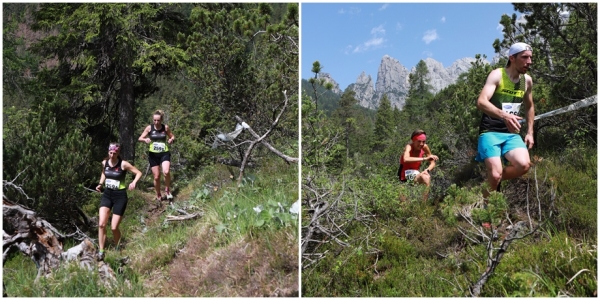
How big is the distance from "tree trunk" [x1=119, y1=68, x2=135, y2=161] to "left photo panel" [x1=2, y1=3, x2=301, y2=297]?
0.07 feet

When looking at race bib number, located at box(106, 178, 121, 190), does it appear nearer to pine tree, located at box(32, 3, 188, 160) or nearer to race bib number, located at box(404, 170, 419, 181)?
pine tree, located at box(32, 3, 188, 160)

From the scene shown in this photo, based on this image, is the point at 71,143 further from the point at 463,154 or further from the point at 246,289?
the point at 463,154

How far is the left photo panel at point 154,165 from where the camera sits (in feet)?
6.79

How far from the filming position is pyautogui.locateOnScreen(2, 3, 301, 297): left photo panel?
2070 mm

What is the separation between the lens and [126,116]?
6.43m

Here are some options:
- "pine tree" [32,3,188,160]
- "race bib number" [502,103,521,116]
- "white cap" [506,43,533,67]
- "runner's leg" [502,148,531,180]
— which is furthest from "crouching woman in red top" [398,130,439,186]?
"pine tree" [32,3,188,160]

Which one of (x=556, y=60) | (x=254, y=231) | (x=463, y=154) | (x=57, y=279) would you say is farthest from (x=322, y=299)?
(x=556, y=60)

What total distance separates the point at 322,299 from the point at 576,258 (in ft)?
3.77

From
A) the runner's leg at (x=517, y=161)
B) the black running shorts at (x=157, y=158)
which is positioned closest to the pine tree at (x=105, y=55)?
the black running shorts at (x=157, y=158)

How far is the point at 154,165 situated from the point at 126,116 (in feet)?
7.29

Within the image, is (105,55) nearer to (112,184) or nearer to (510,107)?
(112,184)

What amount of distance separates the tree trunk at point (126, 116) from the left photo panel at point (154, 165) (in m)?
0.02

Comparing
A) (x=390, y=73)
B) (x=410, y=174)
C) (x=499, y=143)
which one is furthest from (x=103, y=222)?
(x=390, y=73)

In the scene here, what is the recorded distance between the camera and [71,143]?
3.88m
